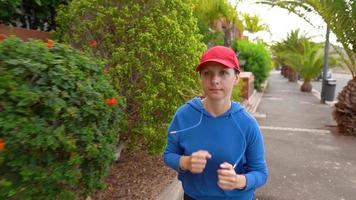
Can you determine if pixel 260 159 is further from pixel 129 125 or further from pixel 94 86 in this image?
pixel 129 125

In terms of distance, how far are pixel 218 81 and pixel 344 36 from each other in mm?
9053

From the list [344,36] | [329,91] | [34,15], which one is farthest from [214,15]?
[34,15]

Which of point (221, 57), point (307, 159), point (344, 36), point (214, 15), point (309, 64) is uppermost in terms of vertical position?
point (214, 15)

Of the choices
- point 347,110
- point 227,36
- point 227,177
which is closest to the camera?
point 227,177

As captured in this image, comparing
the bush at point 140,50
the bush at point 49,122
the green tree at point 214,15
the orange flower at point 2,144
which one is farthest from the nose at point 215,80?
the green tree at point 214,15

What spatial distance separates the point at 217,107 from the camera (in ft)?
7.39

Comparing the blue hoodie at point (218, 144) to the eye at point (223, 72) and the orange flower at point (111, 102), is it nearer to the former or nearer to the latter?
the eye at point (223, 72)

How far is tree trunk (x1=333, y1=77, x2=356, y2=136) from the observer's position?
9406 millimetres

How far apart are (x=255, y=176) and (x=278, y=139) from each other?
6602 mm

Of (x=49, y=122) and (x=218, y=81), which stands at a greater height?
(x=218, y=81)

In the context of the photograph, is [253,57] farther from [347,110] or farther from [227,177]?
[227,177]

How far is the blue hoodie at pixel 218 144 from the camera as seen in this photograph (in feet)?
7.19

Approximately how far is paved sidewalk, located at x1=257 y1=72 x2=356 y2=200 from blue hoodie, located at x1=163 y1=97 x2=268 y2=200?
2.87m

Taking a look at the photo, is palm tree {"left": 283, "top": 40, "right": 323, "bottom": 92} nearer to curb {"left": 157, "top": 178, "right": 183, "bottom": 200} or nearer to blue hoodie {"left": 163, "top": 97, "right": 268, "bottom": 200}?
curb {"left": 157, "top": 178, "right": 183, "bottom": 200}
